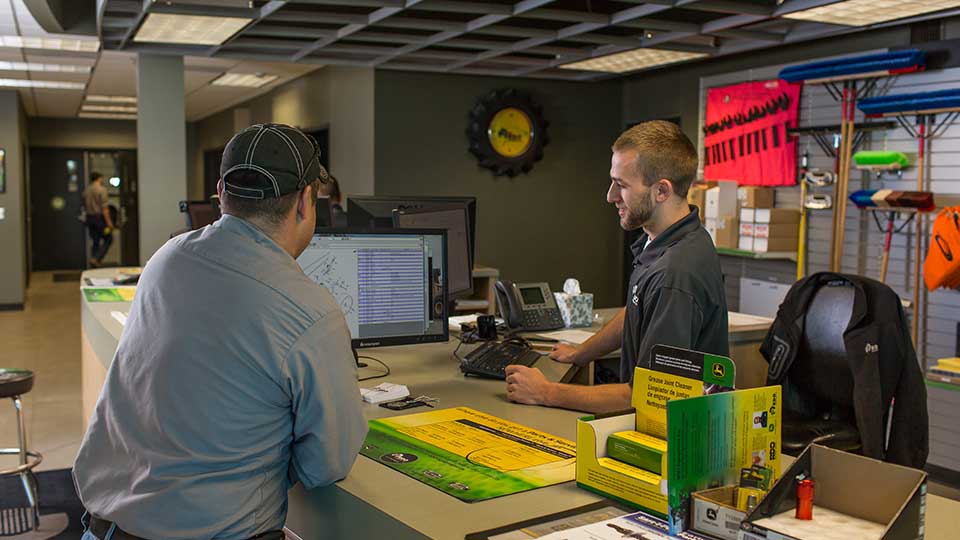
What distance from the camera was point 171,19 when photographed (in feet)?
18.4

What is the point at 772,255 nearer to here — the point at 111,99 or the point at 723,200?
the point at 723,200

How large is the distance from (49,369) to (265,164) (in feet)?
22.2

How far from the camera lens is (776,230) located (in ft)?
19.8

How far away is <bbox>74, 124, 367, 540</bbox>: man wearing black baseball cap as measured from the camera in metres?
1.64

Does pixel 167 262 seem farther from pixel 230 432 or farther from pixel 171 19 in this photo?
pixel 171 19

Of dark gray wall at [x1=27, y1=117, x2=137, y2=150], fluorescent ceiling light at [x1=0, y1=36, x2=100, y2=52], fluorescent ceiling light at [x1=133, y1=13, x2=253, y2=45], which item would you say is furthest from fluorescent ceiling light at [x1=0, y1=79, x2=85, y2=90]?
dark gray wall at [x1=27, y1=117, x2=137, y2=150]

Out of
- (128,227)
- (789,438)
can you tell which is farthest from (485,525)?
(128,227)

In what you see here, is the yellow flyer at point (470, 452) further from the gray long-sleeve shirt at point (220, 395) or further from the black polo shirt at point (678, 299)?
the black polo shirt at point (678, 299)

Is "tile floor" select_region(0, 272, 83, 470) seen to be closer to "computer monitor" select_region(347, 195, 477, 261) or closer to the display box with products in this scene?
"computer monitor" select_region(347, 195, 477, 261)

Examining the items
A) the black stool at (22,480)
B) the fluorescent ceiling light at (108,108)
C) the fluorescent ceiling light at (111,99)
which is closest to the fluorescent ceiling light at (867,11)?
the black stool at (22,480)

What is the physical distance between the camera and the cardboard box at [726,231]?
6.31 metres

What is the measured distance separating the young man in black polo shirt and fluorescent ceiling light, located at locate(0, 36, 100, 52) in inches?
238

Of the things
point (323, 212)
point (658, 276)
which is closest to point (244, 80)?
point (323, 212)

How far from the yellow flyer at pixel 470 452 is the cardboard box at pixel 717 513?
39 centimetres
